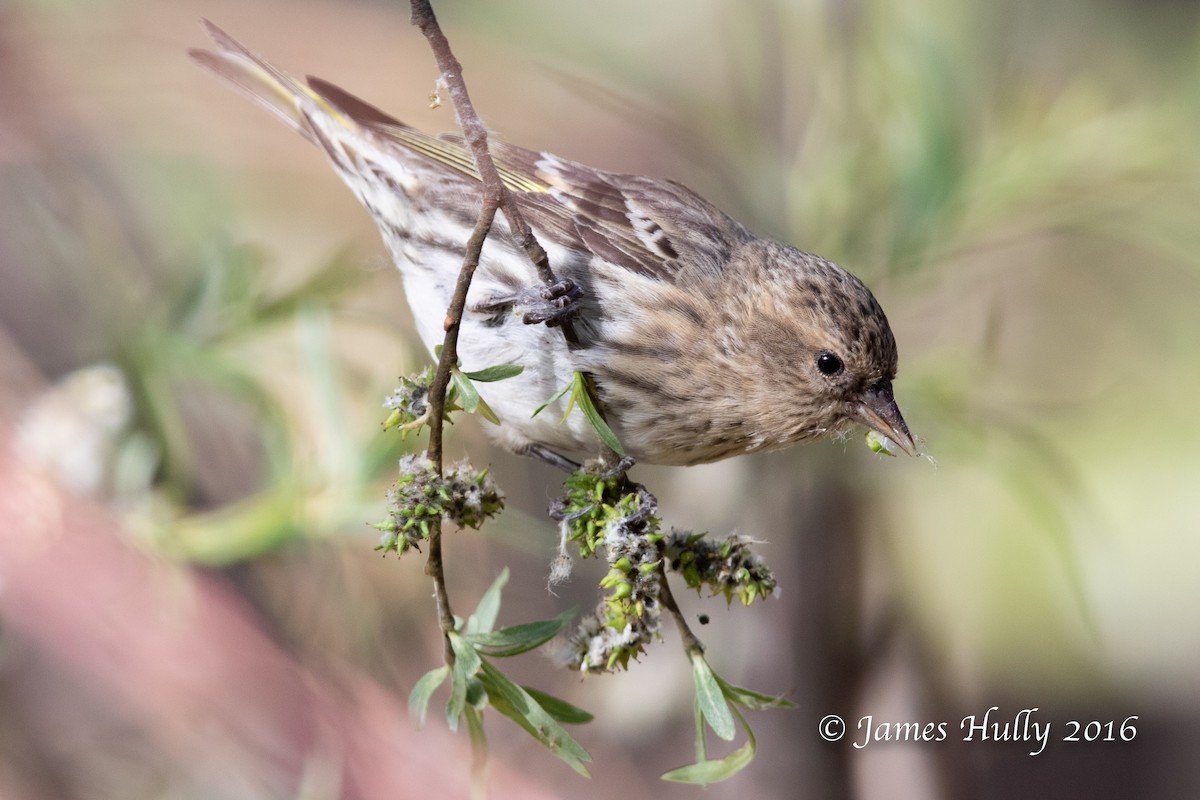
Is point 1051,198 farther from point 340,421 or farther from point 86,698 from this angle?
point 86,698

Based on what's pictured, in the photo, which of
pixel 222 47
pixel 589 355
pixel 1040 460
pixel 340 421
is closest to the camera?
pixel 589 355

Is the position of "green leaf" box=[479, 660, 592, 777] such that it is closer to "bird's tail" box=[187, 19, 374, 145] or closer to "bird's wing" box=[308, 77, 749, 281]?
"bird's wing" box=[308, 77, 749, 281]

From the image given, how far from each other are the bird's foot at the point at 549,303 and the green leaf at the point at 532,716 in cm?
39

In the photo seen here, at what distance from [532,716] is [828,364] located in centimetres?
59

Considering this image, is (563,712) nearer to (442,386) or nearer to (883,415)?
(442,386)

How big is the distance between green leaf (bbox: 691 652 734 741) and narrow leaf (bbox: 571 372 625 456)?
22cm

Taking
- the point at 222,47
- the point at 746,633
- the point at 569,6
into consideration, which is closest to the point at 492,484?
the point at 222,47

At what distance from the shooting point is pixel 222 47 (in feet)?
4.39

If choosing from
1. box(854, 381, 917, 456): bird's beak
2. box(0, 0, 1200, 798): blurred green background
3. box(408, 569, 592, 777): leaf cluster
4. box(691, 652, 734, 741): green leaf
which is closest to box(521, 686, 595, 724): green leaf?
box(408, 569, 592, 777): leaf cluster

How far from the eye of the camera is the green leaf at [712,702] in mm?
→ 882

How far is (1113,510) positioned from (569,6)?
1827 millimetres

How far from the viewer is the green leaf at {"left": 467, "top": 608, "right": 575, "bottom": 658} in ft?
2.94

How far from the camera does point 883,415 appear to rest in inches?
48.3

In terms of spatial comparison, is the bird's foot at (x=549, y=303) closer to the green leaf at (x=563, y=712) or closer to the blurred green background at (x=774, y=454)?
the green leaf at (x=563, y=712)
